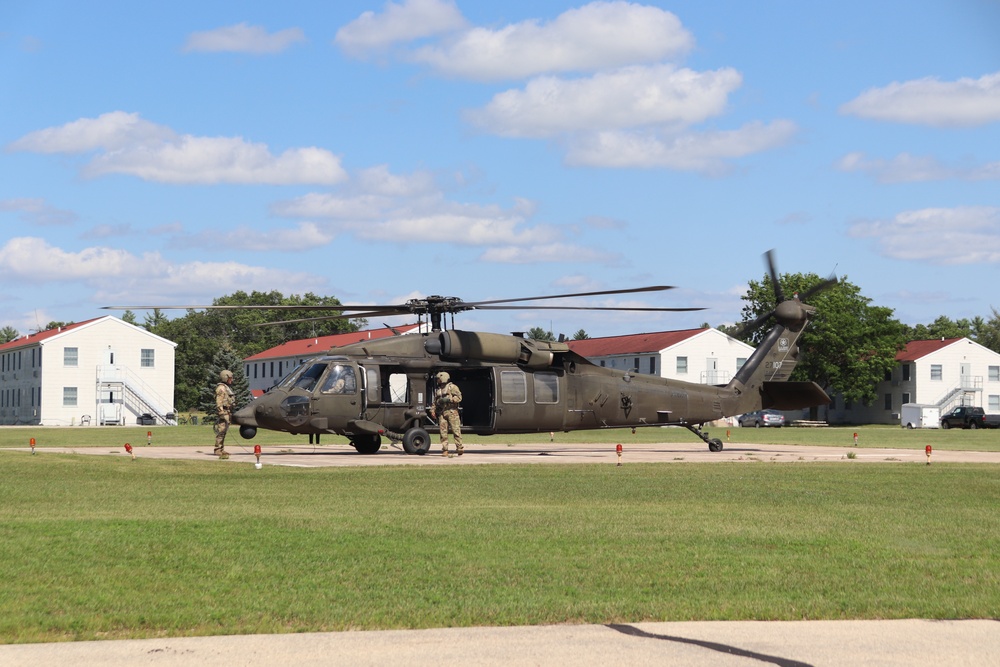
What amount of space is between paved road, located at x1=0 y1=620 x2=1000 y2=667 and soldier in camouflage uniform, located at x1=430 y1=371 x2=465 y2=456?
75.9 ft

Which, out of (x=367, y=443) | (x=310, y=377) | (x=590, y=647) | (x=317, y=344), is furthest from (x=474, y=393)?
(x=317, y=344)

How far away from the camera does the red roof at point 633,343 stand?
103m

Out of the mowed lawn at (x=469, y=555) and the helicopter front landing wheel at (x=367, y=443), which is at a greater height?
the helicopter front landing wheel at (x=367, y=443)

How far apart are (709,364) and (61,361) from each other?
53.4 metres

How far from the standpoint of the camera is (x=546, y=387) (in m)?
34.9

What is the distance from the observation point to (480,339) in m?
33.6

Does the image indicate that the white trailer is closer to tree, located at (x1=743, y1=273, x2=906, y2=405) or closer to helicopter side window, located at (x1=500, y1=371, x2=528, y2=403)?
tree, located at (x1=743, y1=273, x2=906, y2=405)

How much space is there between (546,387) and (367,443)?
5419 mm

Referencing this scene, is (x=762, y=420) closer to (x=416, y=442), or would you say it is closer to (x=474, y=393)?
(x=474, y=393)

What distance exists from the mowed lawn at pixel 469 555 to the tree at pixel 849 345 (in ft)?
279

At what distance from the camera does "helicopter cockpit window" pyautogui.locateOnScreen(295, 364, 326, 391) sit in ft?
104

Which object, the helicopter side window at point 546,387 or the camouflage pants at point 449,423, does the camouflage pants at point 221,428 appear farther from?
the helicopter side window at point 546,387

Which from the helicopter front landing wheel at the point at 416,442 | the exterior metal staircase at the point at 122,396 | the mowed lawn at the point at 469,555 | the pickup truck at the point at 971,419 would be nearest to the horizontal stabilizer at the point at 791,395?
the helicopter front landing wheel at the point at 416,442

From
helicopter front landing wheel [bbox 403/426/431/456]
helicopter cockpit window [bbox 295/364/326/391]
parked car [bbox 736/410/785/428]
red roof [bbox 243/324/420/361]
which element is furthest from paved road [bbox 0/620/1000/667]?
red roof [bbox 243/324/420/361]
